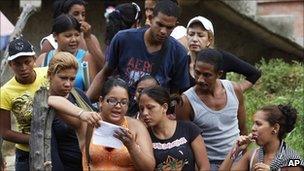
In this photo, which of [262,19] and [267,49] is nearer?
[262,19]

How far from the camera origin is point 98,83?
597 centimetres

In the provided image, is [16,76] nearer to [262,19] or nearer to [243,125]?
[243,125]

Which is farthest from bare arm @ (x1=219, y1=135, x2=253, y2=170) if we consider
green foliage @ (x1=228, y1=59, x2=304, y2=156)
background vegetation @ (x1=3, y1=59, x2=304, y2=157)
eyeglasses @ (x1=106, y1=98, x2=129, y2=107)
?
green foliage @ (x1=228, y1=59, x2=304, y2=156)

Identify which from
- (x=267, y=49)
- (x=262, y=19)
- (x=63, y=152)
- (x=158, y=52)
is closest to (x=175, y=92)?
(x=158, y=52)

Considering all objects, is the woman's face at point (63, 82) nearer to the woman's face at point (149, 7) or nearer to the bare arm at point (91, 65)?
the bare arm at point (91, 65)

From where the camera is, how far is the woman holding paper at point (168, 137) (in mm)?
5285

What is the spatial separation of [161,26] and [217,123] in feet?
2.42

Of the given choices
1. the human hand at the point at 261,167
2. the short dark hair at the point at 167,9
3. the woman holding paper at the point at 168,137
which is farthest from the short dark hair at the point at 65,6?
the human hand at the point at 261,167

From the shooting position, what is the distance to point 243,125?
610 centimetres

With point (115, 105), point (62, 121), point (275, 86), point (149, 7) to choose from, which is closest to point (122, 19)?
point (149, 7)

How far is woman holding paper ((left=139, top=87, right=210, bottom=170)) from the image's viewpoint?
208 inches

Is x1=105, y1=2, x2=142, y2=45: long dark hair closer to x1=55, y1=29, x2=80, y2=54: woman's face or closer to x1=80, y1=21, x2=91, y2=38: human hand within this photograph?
x1=80, y1=21, x2=91, y2=38: human hand

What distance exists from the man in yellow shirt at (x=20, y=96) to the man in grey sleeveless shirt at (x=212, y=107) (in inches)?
38.4

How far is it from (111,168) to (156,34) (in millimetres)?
1149
